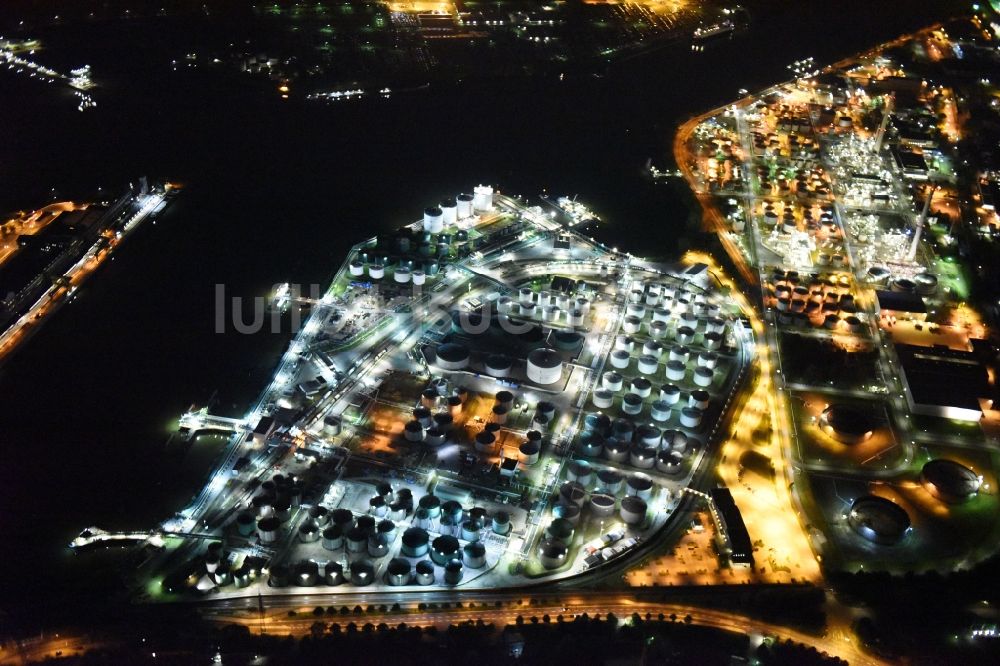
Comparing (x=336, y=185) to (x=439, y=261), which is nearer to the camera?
(x=439, y=261)

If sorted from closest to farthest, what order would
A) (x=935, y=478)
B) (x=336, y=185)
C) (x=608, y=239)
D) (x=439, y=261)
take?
(x=935, y=478)
(x=439, y=261)
(x=608, y=239)
(x=336, y=185)

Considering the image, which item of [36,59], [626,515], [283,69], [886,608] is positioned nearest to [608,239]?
[626,515]

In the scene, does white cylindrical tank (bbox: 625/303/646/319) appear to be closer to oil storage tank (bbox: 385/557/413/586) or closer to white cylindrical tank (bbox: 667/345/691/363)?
white cylindrical tank (bbox: 667/345/691/363)

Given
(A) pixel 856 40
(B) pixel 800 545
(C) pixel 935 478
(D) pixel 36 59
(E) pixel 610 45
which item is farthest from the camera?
(A) pixel 856 40

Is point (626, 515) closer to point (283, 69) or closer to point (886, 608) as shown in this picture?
point (886, 608)

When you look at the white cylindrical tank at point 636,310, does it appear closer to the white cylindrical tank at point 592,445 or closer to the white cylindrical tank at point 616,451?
the white cylindrical tank at point 592,445

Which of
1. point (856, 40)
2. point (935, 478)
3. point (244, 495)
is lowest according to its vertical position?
point (244, 495)

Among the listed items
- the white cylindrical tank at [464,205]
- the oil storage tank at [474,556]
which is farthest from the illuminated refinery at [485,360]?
the white cylindrical tank at [464,205]
